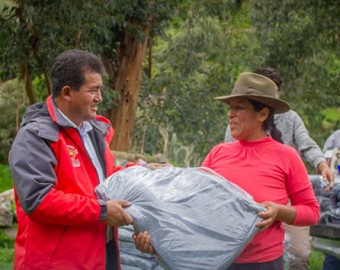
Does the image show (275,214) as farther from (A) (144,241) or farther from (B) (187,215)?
(A) (144,241)

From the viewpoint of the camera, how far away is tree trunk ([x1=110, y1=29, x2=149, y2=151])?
13727mm

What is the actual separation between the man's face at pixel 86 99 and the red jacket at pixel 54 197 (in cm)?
7

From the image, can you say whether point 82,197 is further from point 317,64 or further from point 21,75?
point 317,64

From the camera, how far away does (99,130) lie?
168 inches

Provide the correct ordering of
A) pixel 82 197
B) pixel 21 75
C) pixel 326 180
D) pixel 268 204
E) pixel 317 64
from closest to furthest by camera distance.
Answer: pixel 82 197
pixel 268 204
pixel 326 180
pixel 21 75
pixel 317 64

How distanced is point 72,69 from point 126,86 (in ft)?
32.9

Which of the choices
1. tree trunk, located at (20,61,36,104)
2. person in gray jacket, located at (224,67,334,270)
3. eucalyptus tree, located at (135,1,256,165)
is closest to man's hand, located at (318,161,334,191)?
person in gray jacket, located at (224,67,334,270)

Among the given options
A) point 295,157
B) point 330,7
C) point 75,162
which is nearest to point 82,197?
point 75,162

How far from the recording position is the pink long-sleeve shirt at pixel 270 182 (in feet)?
14.3

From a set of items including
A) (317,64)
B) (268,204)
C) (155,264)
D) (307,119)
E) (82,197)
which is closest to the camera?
(82,197)

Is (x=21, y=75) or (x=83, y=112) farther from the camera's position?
(x=21, y=75)

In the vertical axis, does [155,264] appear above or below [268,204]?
A: below

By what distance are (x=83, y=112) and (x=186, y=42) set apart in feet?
41.0

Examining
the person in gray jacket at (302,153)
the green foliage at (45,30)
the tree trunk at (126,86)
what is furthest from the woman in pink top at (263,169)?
the tree trunk at (126,86)
